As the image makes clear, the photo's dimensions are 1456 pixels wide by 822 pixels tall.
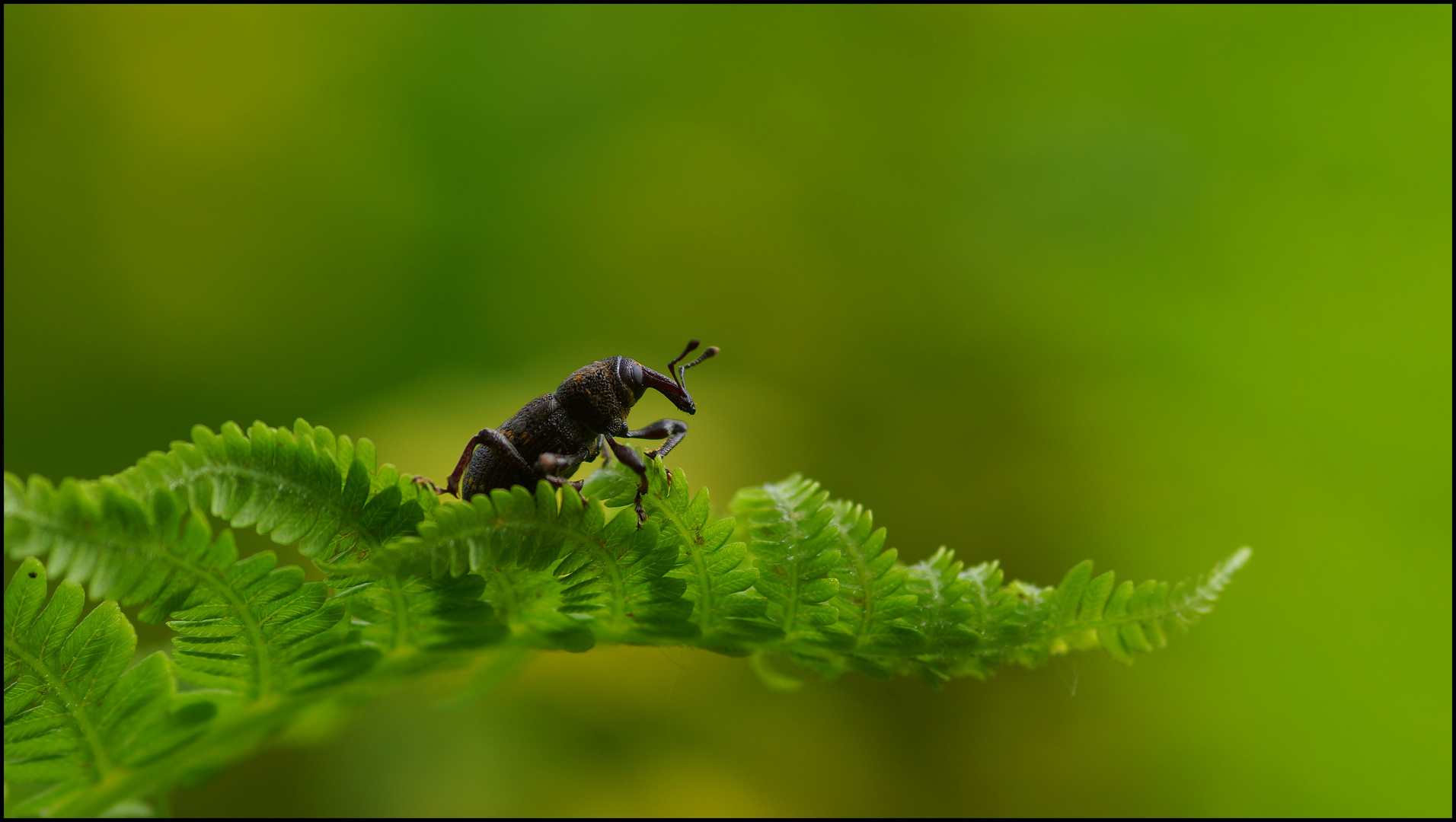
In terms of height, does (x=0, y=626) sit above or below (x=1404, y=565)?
below

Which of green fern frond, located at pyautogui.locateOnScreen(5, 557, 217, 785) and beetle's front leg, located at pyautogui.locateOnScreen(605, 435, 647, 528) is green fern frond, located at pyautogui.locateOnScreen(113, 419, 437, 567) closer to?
green fern frond, located at pyautogui.locateOnScreen(5, 557, 217, 785)

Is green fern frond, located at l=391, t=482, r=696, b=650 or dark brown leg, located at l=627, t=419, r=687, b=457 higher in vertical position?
dark brown leg, located at l=627, t=419, r=687, b=457

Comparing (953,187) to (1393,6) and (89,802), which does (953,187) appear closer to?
(1393,6)

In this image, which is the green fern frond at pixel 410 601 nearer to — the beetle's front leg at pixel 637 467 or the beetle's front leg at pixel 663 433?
the beetle's front leg at pixel 637 467

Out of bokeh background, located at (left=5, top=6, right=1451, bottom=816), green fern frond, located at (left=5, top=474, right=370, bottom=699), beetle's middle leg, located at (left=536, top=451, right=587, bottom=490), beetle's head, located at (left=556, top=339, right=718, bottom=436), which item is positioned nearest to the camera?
green fern frond, located at (left=5, top=474, right=370, bottom=699)

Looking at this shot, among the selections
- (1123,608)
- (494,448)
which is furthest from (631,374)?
(1123,608)

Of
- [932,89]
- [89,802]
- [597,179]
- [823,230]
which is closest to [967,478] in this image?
[823,230]

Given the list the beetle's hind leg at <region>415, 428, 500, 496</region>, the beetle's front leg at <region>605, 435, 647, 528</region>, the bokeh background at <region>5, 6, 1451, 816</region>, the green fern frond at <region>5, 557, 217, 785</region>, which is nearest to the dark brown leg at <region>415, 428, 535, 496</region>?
the beetle's hind leg at <region>415, 428, 500, 496</region>
